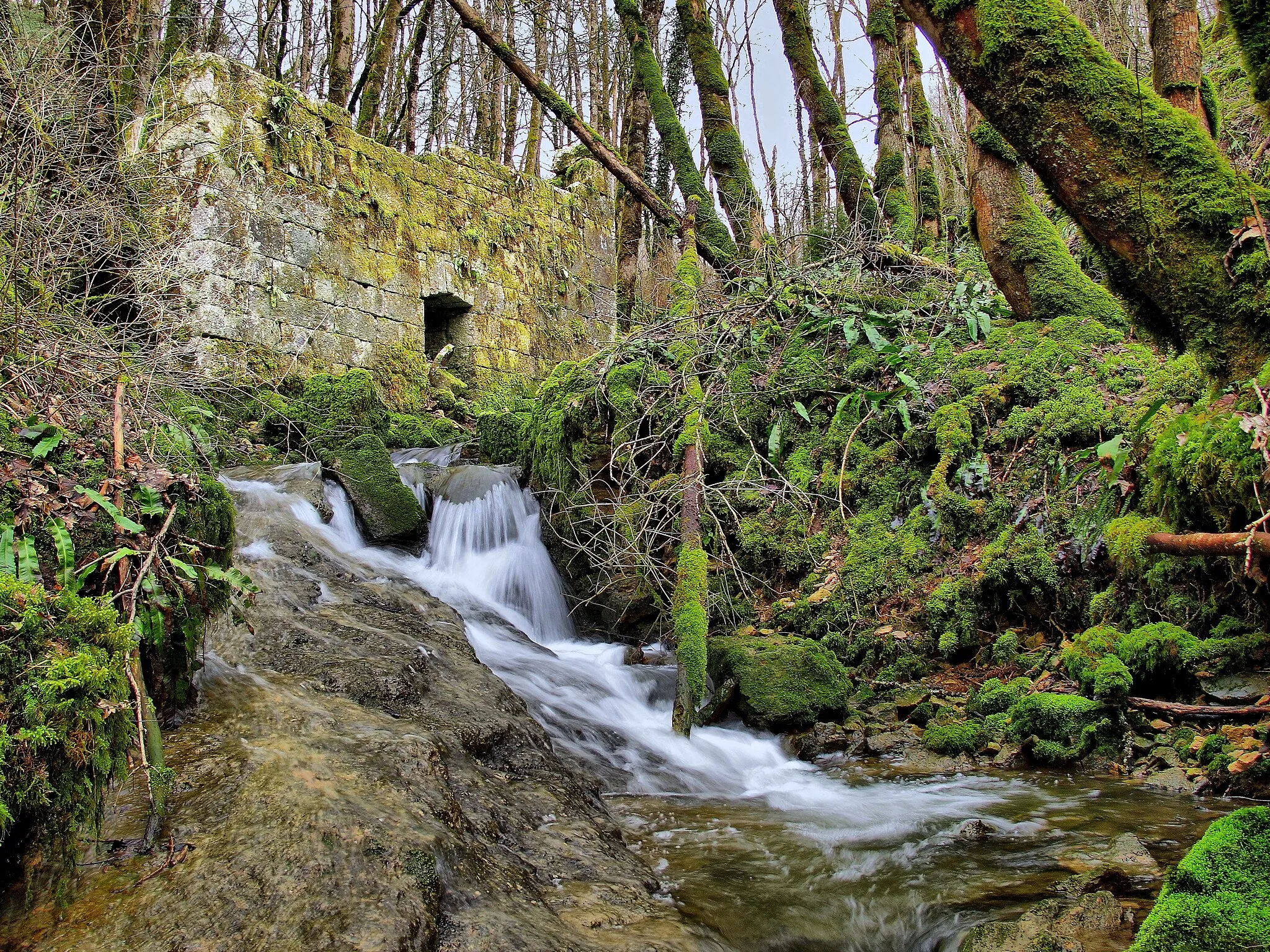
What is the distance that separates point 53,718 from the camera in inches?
79.2

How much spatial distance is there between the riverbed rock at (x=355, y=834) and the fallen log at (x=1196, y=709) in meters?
2.71

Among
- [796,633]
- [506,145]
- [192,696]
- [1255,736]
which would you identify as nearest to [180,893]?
[192,696]

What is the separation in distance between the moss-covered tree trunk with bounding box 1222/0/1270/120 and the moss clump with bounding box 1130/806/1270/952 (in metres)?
1.84

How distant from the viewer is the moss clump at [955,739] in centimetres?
462

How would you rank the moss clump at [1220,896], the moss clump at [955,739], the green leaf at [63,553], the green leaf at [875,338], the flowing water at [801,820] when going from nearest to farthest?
1. the moss clump at [1220,896]
2. the green leaf at [63,553]
3. the flowing water at [801,820]
4. the moss clump at [955,739]
5. the green leaf at [875,338]

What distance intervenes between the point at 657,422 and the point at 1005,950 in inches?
209

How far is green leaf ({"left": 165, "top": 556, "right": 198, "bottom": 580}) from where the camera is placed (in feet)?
9.29

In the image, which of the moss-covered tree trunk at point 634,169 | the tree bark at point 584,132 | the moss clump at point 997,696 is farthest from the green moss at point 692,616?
the moss-covered tree trunk at point 634,169

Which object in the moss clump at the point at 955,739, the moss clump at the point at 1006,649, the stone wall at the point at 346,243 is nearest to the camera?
the moss clump at the point at 955,739

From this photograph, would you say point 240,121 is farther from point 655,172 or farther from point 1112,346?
point 1112,346

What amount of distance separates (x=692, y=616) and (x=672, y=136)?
611 cm

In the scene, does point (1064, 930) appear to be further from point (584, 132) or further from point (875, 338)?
point (584, 132)

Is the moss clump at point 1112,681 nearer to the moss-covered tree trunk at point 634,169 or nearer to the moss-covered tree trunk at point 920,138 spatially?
the moss-covered tree trunk at point 920,138

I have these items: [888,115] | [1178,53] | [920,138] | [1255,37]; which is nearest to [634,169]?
[888,115]
